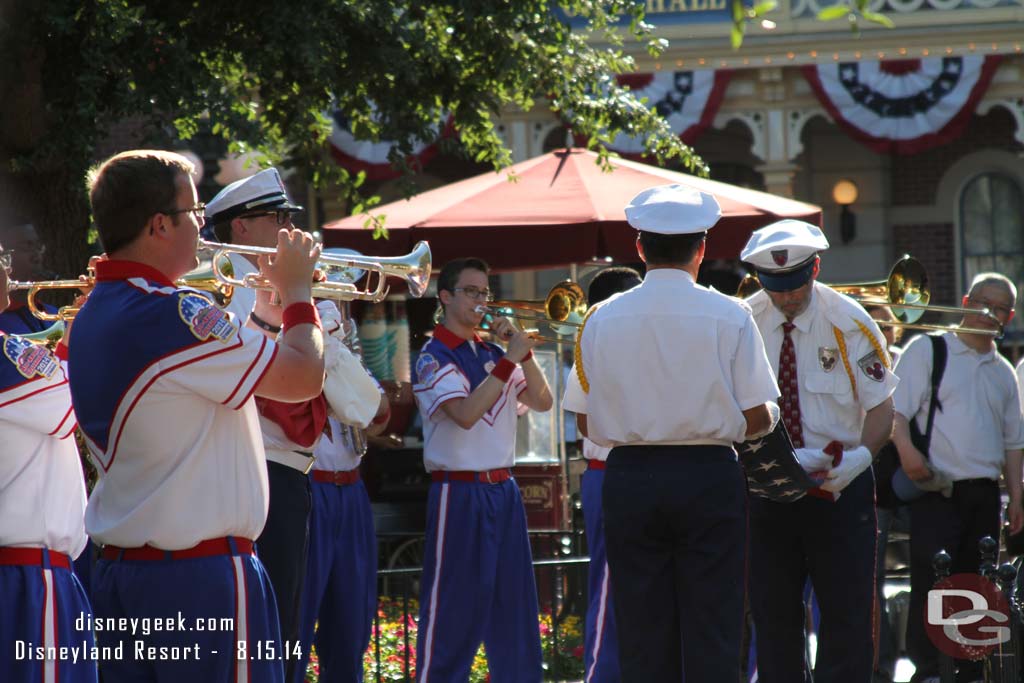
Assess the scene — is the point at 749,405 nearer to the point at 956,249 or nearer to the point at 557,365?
the point at 557,365

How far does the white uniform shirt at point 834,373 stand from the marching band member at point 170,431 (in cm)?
269

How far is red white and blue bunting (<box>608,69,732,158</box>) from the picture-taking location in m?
15.1

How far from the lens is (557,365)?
873 centimetres

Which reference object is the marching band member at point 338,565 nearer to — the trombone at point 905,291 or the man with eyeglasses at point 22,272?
the man with eyeglasses at point 22,272

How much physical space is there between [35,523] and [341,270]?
1.33 meters

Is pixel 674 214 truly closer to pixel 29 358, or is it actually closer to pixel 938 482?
pixel 29 358

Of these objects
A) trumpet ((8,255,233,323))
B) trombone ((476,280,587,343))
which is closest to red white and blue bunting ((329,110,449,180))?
trombone ((476,280,587,343))

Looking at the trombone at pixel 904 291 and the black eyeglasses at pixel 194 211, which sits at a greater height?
the black eyeglasses at pixel 194 211

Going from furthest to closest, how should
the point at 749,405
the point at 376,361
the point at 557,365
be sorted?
the point at 376,361
the point at 557,365
the point at 749,405

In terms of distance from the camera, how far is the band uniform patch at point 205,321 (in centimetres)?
328

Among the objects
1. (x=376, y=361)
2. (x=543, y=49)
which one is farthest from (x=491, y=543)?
(x=376, y=361)

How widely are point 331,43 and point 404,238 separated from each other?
1183 millimetres

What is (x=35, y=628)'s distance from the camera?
4.35 m

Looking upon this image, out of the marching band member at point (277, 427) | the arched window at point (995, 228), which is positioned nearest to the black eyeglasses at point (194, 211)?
the marching band member at point (277, 427)
